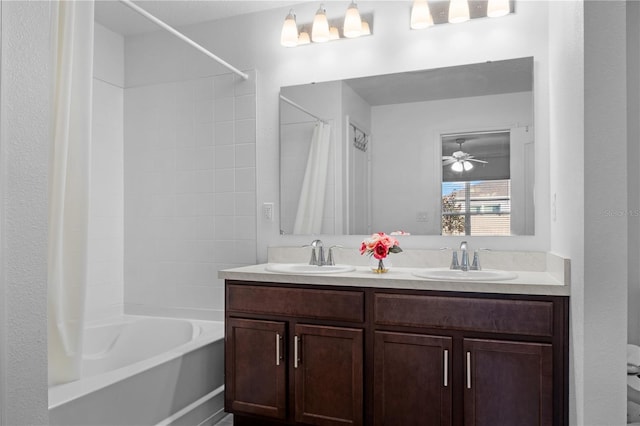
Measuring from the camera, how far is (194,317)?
3229 millimetres

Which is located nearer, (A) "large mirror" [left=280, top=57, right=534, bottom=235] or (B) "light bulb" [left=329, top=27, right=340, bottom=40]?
(A) "large mirror" [left=280, top=57, right=534, bottom=235]

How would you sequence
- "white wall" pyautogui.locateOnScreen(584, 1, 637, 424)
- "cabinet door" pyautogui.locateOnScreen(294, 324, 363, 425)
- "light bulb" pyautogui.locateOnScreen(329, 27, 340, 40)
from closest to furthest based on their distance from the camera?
"white wall" pyautogui.locateOnScreen(584, 1, 637, 424), "cabinet door" pyautogui.locateOnScreen(294, 324, 363, 425), "light bulb" pyautogui.locateOnScreen(329, 27, 340, 40)

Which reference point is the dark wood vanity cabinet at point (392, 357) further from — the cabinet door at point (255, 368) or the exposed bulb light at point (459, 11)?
the exposed bulb light at point (459, 11)

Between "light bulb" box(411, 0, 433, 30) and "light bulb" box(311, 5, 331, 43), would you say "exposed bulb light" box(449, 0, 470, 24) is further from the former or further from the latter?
"light bulb" box(311, 5, 331, 43)

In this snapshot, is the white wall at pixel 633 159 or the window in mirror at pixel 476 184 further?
the window in mirror at pixel 476 184

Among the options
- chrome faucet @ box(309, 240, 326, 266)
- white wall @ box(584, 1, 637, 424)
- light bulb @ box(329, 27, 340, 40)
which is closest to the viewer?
white wall @ box(584, 1, 637, 424)

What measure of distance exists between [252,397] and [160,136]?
1.86m

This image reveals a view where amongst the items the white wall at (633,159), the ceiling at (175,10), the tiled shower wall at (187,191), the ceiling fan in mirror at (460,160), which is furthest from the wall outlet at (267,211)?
the white wall at (633,159)

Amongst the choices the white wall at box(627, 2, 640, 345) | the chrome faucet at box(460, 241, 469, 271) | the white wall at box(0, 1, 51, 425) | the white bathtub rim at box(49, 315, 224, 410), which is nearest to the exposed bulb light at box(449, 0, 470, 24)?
the white wall at box(627, 2, 640, 345)

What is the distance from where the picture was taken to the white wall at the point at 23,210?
119 centimetres

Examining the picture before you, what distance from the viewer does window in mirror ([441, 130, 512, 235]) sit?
2.55m

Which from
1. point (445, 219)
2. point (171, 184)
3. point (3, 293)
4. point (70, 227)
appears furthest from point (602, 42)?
point (171, 184)

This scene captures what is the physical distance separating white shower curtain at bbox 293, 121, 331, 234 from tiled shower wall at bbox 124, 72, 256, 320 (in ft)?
1.14

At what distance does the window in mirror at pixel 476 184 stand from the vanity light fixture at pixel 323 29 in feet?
2.60
